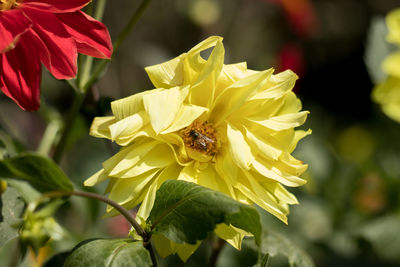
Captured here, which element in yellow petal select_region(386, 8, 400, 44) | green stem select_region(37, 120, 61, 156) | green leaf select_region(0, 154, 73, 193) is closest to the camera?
green leaf select_region(0, 154, 73, 193)

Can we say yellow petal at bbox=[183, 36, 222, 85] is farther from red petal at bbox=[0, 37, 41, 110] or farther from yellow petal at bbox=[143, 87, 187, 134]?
red petal at bbox=[0, 37, 41, 110]

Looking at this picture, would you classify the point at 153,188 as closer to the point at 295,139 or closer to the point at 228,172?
the point at 228,172

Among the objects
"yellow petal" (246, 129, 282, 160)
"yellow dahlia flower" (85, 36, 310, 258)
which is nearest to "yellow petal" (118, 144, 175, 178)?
"yellow dahlia flower" (85, 36, 310, 258)

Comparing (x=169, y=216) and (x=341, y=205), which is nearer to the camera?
(x=169, y=216)

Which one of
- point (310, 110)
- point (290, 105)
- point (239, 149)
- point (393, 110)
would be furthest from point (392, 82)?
point (310, 110)

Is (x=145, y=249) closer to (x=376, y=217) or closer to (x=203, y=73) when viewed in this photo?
(x=203, y=73)

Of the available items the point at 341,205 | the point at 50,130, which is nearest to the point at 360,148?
the point at 341,205
